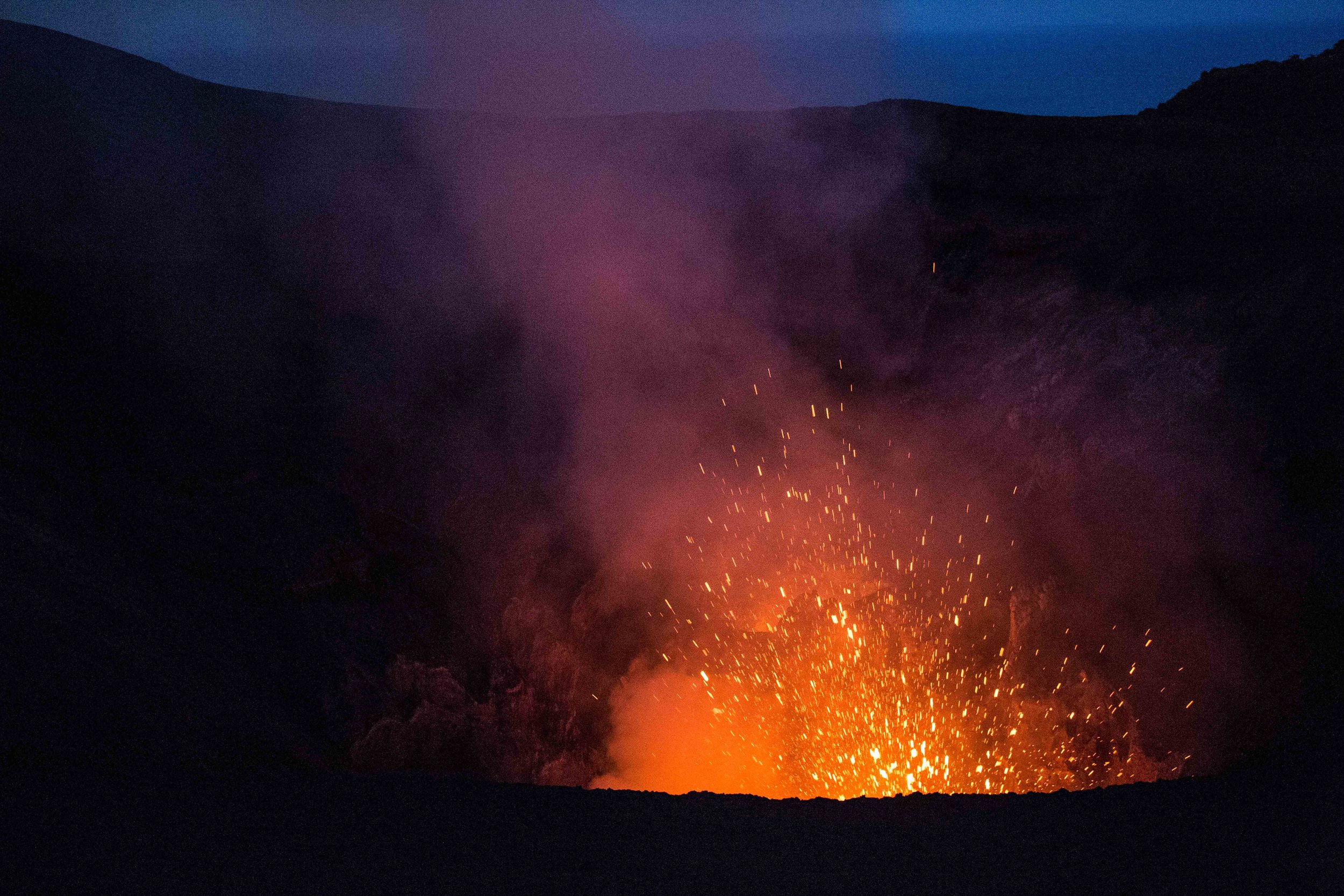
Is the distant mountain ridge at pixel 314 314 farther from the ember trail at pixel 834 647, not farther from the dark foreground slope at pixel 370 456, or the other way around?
the ember trail at pixel 834 647

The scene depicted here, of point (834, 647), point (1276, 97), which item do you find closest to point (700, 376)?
point (834, 647)

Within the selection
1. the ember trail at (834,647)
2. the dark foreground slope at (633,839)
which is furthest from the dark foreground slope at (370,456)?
the ember trail at (834,647)

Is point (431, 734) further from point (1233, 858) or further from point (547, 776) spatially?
point (1233, 858)

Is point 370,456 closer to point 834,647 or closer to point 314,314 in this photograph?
point 314,314

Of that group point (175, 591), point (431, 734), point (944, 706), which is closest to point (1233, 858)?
point (944, 706)

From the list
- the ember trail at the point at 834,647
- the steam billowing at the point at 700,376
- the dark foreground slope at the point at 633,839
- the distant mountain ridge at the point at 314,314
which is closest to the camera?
the dark foreground slope at the point at 633,839

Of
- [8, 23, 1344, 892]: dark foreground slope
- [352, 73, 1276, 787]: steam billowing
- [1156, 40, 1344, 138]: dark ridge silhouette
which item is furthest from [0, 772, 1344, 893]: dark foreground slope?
[1156, 40, 1344, 138]: dark ridge silhouette

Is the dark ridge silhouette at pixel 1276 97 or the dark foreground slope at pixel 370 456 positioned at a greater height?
the dark ridge silhouette at pixel 1276 97

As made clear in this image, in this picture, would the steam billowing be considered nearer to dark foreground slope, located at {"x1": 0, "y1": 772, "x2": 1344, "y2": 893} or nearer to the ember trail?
the ember trail
